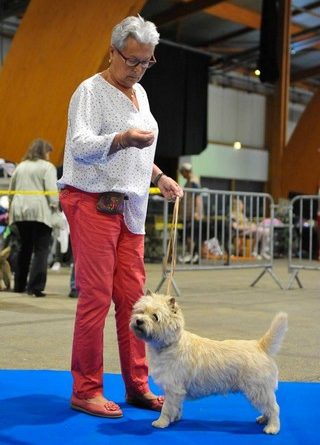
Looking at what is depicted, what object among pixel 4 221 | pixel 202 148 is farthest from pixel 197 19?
pixel 4 221

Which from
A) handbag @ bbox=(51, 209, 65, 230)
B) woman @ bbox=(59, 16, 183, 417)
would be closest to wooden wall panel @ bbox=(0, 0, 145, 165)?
handbag @ bbox=(51, 209, 65, 230)

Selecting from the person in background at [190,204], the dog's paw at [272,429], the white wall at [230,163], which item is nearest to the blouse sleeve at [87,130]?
the dog's paw at [272,429]

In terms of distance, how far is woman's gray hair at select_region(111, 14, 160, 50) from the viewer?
7.14 ft

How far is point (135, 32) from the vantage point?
2174 mm

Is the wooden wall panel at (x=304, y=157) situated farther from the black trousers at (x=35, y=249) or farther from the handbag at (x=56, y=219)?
the black trousers at (x=35, y=249)

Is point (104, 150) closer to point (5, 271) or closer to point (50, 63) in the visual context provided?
point (5, 271)

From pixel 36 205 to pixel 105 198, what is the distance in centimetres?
360

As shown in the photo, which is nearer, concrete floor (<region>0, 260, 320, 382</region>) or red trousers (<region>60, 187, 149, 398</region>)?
red trousers (<region>60, 187, 149, 398</region>)

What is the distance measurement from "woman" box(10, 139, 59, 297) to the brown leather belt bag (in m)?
3.58

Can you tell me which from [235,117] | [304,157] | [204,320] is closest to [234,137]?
[235,117]

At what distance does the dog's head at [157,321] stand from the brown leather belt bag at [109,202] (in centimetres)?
35

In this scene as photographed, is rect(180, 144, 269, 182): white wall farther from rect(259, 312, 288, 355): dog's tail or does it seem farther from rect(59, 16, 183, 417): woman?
rect(259, 312, 288, 355): dog's tail

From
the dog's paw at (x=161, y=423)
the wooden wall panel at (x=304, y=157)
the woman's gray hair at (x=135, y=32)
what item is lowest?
the dog's paw at (x=161, y=423)

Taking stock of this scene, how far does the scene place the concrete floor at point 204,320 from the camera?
333cm
